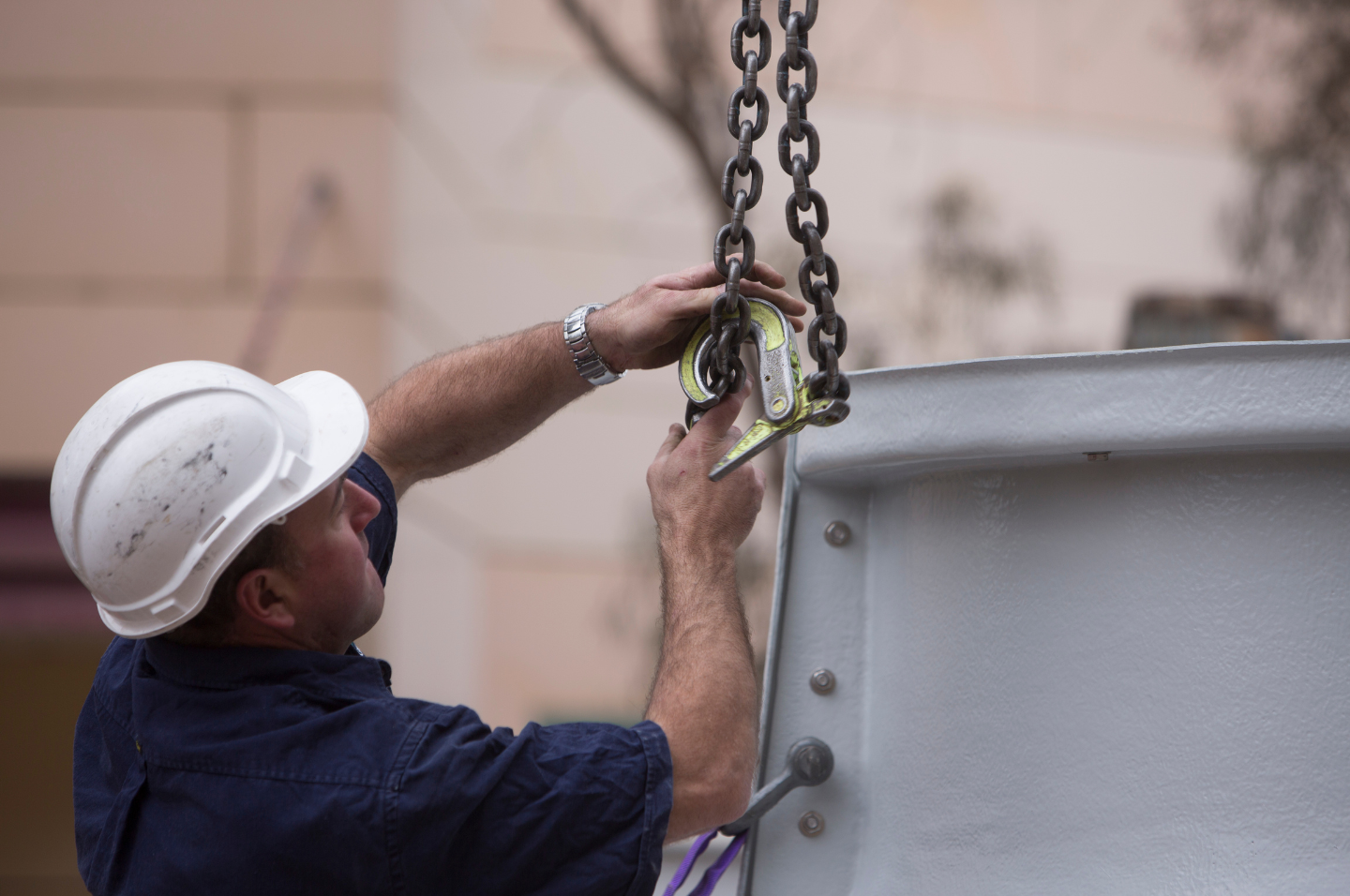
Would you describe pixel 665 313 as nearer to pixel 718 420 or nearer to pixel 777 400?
pixel 718 420

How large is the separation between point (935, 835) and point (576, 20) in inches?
143

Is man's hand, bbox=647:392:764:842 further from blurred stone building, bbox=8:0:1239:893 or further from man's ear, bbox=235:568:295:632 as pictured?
blurred stone building, bbox=8:0:1239:893

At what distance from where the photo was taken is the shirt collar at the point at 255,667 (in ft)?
4.95

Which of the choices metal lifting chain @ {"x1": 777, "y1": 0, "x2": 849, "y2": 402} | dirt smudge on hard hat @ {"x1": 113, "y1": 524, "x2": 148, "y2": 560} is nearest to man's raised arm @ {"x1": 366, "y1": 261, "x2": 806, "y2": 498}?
metal lifting chain @ {"x1": 777, "y1": 0, "x2": 849, "y2": 402}

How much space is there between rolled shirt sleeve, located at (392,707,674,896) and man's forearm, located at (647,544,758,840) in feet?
0.15

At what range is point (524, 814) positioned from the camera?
1.40 m

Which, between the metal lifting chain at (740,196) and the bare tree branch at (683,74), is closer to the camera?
the metal lifting chain at (740,196)

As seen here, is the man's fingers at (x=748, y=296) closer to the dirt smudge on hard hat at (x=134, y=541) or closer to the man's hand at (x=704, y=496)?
the man's hand at (x=704, y=496)

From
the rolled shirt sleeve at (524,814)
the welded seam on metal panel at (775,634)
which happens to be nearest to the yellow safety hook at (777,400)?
the welded seam on metal panel at (775,634)

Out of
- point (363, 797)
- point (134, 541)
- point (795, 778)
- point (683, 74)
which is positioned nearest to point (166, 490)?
point (134, 541)

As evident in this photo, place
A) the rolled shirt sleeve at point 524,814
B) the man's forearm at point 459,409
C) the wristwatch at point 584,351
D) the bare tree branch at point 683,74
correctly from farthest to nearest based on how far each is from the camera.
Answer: the bare tree branch at point 683,74 < the man's forearm at point 459,409 < the wristwatch at point 584,351 < the rolled shirt sleeve at point 524,814

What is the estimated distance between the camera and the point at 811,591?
69.5 inches

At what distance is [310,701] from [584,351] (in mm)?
711

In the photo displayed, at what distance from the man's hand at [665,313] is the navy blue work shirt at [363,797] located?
1.77 feet
